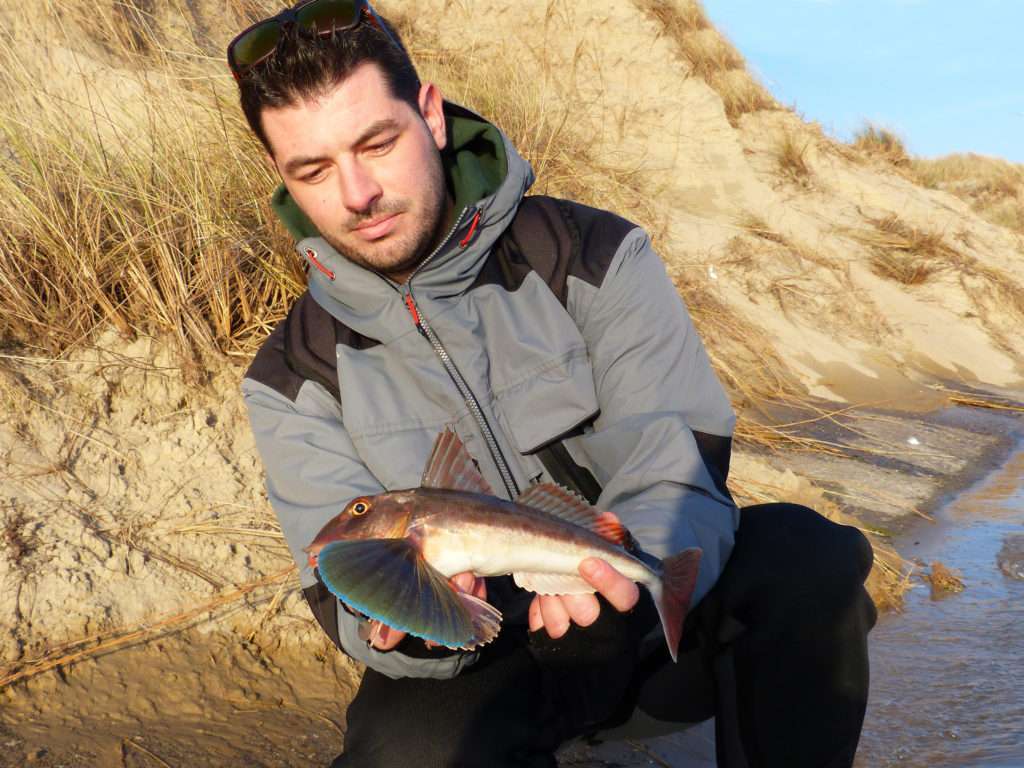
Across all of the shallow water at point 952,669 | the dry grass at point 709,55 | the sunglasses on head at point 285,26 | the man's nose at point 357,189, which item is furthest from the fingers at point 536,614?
the dry grass at point 709,55

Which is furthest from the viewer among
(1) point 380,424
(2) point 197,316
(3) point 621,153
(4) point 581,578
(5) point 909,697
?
(3) point 621,153

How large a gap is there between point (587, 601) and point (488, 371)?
88 centimetres

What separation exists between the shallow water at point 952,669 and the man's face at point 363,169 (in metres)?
2.23

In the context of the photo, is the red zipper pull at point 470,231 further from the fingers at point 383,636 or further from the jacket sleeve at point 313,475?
the fingers at point 383,636

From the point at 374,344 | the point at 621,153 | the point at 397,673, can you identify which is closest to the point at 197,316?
the point at 374,344

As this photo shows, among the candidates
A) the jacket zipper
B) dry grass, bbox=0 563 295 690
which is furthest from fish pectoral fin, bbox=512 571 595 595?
dry grass, bbox=0 563 295 690

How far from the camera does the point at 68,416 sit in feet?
12.8

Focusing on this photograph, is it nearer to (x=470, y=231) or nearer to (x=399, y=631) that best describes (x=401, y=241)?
(x=470, y=231)

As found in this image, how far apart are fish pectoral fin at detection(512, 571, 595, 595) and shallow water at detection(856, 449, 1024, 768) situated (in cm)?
168

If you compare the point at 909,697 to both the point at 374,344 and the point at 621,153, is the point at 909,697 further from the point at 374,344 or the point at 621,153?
the point at 621,153

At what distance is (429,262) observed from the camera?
2.66 metres

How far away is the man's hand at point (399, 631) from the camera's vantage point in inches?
76.4

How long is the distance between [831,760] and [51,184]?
3.94 meters

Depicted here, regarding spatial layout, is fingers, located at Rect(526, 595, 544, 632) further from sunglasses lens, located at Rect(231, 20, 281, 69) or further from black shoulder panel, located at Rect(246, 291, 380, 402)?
sunglasses lens, located at Rect(231, 20, 281, 69)
